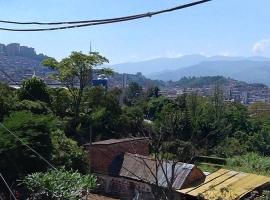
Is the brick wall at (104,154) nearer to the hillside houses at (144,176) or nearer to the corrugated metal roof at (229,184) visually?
the hillside houses at (144,176)

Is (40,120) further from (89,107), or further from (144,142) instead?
(89,107)

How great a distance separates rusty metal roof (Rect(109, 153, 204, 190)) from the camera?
17.0 m

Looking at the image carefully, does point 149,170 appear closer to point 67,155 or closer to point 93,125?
point 67,155

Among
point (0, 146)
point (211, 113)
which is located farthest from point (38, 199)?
point (211, 113)

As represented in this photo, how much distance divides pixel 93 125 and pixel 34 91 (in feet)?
12.7

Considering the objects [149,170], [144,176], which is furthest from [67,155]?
[149,170]

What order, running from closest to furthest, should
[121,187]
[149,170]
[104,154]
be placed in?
1. [149,170]
2. [121,187]
3. [104,154]

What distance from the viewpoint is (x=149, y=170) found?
17.8m

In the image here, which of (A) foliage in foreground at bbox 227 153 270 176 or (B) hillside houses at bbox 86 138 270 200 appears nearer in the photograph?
(B) hillside houses at bbox 86 138 270 200

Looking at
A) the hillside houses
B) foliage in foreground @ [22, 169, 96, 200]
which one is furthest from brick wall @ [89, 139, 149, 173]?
foliage in foreground @ [22, 169, 96, 200]

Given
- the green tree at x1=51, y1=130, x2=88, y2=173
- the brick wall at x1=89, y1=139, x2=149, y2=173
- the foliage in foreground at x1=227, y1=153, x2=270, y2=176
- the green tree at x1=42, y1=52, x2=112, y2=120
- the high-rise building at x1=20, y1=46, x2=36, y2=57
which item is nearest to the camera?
the green tree at x1=51, y1=130, x2=88, y2=173

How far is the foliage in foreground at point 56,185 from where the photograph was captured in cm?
1395

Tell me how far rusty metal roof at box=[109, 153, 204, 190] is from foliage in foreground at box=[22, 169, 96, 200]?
6.96 feet

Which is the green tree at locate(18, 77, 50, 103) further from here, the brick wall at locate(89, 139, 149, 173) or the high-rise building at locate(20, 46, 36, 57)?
the high-rise building at locate(20, 46, 36, 57)
